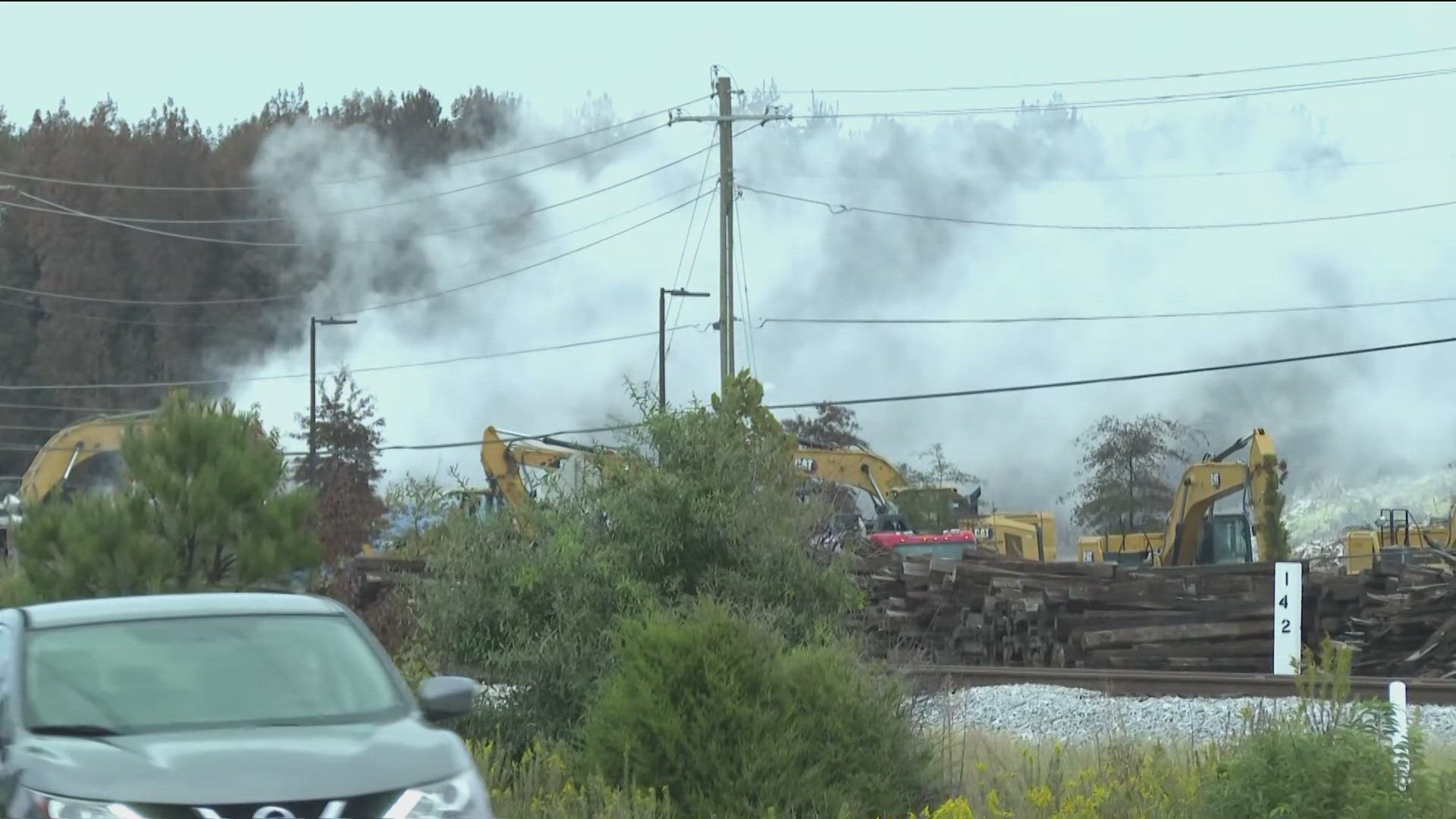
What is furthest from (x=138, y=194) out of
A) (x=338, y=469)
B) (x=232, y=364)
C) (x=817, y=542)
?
(x=817, y=542)

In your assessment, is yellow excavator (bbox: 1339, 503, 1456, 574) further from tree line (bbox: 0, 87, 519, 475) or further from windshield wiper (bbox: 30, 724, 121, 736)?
tree line (bbox: 0, 87, 519, 475)

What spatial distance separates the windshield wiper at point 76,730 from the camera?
7113mm

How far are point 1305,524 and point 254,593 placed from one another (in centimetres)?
8117

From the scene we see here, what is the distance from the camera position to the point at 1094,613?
24438 millimetres

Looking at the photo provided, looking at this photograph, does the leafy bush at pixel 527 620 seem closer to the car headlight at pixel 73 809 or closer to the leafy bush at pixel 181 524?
the car headlight at pixel 73 809

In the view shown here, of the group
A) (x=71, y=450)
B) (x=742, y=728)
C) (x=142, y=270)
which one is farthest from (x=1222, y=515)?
(x=142, y=270)

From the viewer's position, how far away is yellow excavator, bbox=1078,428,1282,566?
31188 millimetres

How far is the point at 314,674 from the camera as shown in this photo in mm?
7820

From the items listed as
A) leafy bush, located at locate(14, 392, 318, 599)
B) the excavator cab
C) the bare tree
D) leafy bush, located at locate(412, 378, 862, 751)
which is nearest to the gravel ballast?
leafy bush, located at locate(412, 378, 862, 751)

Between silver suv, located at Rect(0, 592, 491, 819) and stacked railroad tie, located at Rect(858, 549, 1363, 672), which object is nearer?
silver suv, located at Rect(0, 592, 491, 819)

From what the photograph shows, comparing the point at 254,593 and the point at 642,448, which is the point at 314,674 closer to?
the point at 254,593

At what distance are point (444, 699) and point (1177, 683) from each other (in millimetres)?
12832

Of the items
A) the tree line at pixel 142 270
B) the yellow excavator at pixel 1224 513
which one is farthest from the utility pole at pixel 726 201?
the tree line at pixel 142 270

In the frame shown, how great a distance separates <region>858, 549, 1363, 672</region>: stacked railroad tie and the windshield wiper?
1610 centimetres
